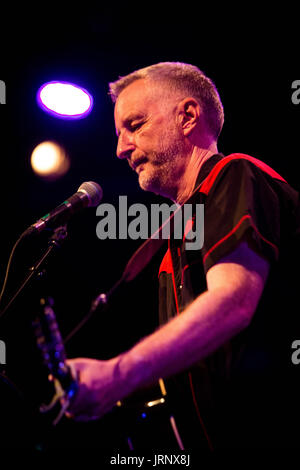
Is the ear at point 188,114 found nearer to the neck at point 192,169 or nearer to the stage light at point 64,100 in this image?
the neck at point 192,169

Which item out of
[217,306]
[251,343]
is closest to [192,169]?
[251,343]

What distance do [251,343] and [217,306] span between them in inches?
18.7

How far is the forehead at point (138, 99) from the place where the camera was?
2.37 metres

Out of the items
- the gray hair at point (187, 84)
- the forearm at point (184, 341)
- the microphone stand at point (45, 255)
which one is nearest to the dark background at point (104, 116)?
the microphone stand at point (45, 255)

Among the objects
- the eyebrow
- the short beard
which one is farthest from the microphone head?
the eyebrow

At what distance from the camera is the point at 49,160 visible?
4.38 metres

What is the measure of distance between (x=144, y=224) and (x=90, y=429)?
2.13 meters

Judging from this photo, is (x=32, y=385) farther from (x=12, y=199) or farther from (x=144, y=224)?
(x=12, y=199)

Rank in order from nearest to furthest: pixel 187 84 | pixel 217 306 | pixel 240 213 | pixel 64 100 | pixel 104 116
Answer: pixel 217 306 → pixel 240 213 → pixel 187 84 → pixel 64 100 → pixel 104 116

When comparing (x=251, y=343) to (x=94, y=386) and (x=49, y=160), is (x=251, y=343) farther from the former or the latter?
(x=49, y=160)

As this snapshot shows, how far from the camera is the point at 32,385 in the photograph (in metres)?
1.73

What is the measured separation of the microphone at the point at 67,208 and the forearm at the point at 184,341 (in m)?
1.09

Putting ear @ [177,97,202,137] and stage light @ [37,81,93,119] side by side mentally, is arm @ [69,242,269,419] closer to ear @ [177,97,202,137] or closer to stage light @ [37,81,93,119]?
ear @ [177,97,202,137]
